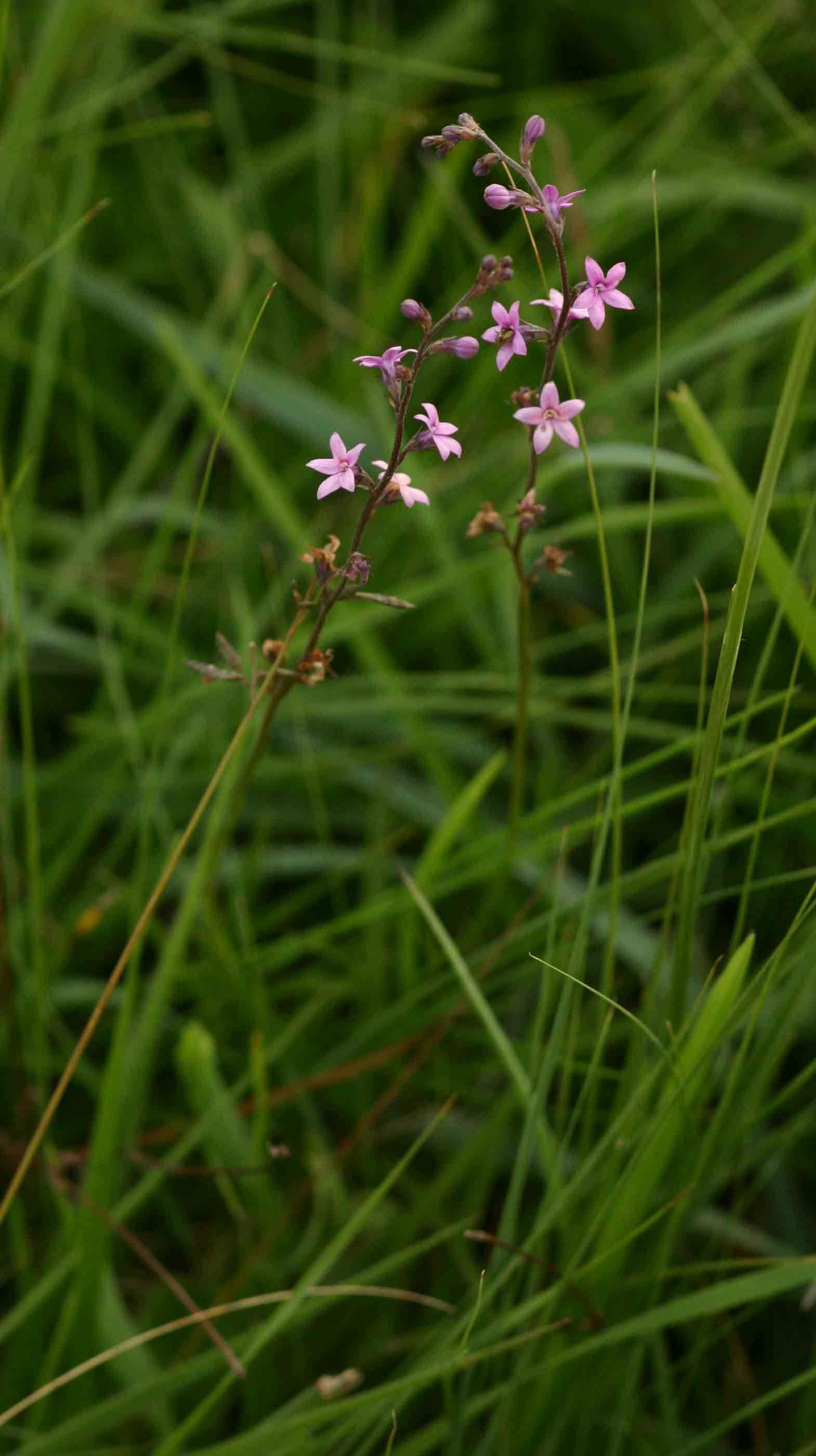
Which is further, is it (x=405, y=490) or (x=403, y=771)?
(x=403, y=771)

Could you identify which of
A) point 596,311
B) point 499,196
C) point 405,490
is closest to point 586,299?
point 596,311

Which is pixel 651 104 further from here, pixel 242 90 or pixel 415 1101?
pixel 415 1101

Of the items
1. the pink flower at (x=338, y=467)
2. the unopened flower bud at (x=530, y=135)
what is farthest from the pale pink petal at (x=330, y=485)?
the unopened flower bud at (x=530, y=135)

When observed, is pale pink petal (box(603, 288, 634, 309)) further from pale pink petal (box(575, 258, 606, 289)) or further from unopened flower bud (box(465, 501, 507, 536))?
unopened flower bud (box(465, 501, 507, 536))

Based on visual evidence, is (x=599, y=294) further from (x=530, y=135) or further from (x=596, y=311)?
(x=530, y=135)

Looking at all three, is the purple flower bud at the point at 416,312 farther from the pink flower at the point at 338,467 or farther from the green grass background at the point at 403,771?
the green grass background at the point at 403,771

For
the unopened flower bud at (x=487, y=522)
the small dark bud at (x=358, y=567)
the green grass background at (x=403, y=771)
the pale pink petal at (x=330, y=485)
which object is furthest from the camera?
the green grass background at (x=403, y=771)
